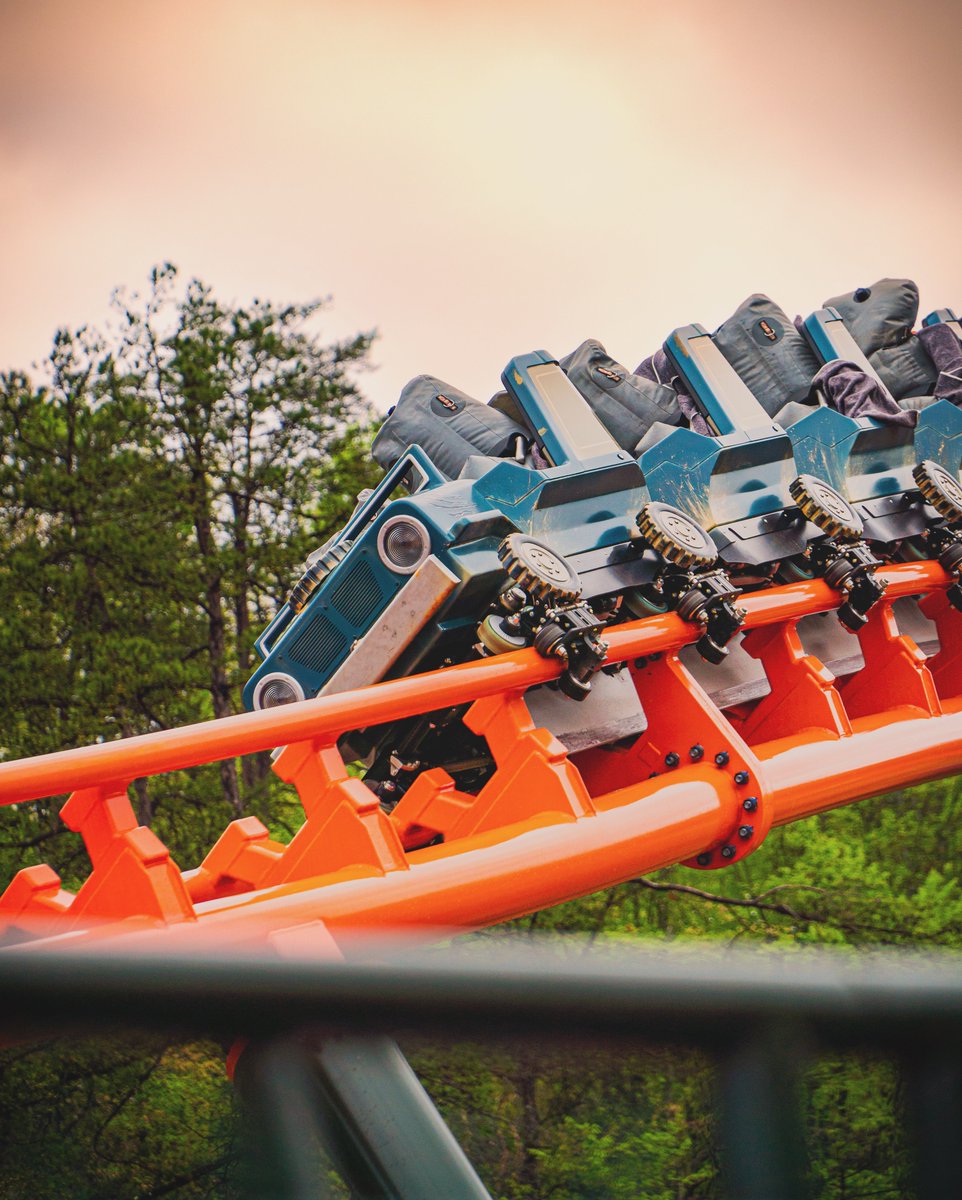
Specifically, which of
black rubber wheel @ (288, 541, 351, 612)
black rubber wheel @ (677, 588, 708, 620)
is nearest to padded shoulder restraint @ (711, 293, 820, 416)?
black rubber wheel @ (677, 588, 708, 620)

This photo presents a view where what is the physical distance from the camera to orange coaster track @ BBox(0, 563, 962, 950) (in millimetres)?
2379

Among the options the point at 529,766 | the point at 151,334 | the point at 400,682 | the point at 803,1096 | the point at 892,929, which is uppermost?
the point at 151,334

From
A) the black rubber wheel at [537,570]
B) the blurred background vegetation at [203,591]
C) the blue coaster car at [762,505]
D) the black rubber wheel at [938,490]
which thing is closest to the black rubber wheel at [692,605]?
the black rubber wheel at [537,570]

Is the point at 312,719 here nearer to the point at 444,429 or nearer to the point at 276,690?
the point at 276,690

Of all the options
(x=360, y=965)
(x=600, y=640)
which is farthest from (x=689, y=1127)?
(x=600, y=640)

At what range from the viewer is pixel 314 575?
3889 mm

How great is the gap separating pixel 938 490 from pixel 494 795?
232 cm

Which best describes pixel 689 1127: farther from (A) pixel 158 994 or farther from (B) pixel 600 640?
(B) pixel 600 640

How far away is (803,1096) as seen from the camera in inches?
21.7

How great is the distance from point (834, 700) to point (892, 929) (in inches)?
300

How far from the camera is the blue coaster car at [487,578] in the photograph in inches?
131

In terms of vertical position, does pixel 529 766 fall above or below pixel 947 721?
above

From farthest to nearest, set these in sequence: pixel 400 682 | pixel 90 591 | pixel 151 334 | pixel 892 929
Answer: pixel 151 334 → pixel 90 591 → pixel 892 929 → pixel 400 682

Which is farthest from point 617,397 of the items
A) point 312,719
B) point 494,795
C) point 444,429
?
point 312,719
